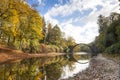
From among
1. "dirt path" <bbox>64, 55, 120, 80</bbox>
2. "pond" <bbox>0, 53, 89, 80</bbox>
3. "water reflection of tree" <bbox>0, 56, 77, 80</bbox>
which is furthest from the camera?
"pond" <bbox>0, 53, 89, 80</bbox>

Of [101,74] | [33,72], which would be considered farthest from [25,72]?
[101,74]

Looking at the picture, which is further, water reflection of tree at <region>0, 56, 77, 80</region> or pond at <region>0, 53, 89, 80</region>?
pond at <region>0, 53, 89, 80</region>

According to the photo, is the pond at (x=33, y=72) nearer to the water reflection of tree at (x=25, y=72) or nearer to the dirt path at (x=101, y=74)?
the water reflection of tree at (x=25, y=72)

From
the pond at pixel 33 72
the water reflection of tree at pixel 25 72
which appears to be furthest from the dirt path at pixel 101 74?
the water reflection of tree at pixel 25 72

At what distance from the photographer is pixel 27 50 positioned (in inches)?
2574

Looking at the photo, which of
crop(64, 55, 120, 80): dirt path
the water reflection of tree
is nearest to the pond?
the water reflection of tree

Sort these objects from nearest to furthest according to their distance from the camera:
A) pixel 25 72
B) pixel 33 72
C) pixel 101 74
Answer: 1. pixel 101 74
2. pixel 25 72
3. pixel 33 72

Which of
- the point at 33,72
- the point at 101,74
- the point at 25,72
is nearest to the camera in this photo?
the point at 101,74

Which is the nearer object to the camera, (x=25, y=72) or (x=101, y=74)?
(x=101, y=74)

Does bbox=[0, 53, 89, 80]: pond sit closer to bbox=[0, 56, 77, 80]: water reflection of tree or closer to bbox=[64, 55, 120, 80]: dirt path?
bbox=[0, 56, 77, 80]: water reflection of tree

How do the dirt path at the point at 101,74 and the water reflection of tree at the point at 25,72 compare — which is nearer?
the dirt path at the point at 101,74

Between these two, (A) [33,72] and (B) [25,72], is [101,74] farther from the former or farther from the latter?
(B) [25,72]

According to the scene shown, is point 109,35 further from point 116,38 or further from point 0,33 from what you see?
point 0,33

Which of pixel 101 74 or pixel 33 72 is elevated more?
pixel 33 72
